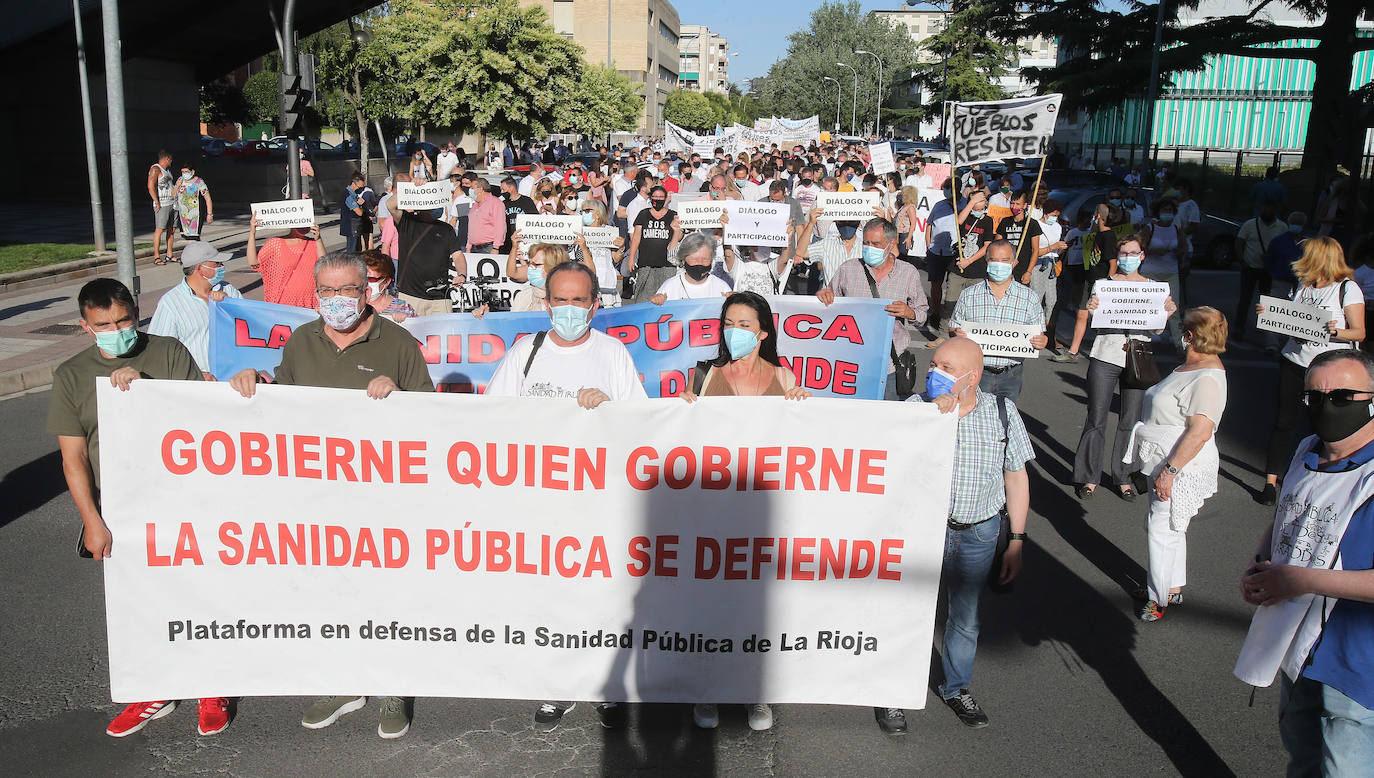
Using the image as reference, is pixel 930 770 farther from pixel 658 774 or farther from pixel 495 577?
pixel 495 577

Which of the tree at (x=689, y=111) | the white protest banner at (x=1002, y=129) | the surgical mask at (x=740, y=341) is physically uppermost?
the tree at (x=689, y=111)

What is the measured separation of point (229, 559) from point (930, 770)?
2.69 meters

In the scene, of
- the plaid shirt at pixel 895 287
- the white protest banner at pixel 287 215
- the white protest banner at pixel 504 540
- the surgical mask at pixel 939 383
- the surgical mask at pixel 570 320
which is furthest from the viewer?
the white protest banner at pixel 287 215

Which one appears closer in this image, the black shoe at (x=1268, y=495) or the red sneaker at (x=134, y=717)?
the red sneaker at (x=134, y=717)

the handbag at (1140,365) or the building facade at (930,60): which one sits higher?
the building facade at (930,60)

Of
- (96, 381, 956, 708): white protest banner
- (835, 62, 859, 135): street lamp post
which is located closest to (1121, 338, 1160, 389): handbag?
(96, 381, 956, 708): white protest banner

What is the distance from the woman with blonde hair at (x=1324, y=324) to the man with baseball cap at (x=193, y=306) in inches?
269

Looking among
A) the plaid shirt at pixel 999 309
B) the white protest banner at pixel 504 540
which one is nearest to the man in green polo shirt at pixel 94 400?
the white protest banner at pixel 504 540

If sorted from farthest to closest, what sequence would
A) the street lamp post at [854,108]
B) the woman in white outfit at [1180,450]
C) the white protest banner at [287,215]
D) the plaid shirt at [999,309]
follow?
1. the street lamp post at [854,108]
2. the white protest banner at [287,215]
3. the plaid shirt at [999,309]
4. the woman in white outfit at [1180,450]

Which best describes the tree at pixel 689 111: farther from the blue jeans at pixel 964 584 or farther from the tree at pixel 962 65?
the blue jeans at pixel 964 584

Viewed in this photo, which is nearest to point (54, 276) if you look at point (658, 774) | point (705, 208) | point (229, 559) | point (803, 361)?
point (705, 208)

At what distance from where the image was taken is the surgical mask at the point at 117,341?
4078 mm

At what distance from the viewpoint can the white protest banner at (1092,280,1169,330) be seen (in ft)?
23.6

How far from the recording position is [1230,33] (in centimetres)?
3238
